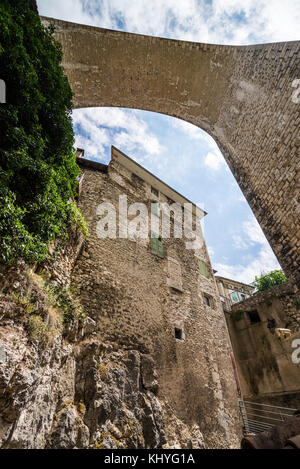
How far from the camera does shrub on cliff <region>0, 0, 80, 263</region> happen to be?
377cm

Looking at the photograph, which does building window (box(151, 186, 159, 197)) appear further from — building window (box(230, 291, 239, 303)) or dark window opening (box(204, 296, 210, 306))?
building window (box(230, 291, 239, 303))

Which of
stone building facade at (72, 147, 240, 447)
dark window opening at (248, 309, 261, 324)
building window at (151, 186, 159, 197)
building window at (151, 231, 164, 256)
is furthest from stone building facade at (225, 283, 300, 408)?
building window at (151, 186, 159, 197)

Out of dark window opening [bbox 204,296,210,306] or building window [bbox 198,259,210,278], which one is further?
building window [bbox 198,259,210,278]

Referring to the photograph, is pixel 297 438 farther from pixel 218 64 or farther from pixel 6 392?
pixel 218 64

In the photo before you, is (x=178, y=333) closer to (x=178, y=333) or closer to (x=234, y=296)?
(x=178, y=333)

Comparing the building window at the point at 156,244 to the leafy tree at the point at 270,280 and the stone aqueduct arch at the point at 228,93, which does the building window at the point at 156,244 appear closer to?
the stone aqueduct arch at the point at 228,93

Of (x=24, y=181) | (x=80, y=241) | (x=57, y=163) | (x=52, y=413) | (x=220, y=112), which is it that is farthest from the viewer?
(x=220, y=112)

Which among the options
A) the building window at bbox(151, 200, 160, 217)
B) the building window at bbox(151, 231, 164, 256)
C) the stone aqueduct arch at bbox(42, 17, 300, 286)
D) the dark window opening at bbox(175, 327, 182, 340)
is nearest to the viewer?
the stone aqueduct arch at bbox(42, 17, 300, 286)

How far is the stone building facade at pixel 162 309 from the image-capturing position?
271 inches

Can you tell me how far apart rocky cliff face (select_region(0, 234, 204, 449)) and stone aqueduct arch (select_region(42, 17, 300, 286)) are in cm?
503

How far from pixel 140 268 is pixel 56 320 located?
4.66m

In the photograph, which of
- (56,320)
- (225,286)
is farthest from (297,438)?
(225,286)

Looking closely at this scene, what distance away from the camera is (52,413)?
13.3 ft

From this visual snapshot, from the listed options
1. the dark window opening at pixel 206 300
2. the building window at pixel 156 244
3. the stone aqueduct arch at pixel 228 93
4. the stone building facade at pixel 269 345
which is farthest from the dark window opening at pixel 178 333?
the stone aqueduct arch at pixel 228 93
